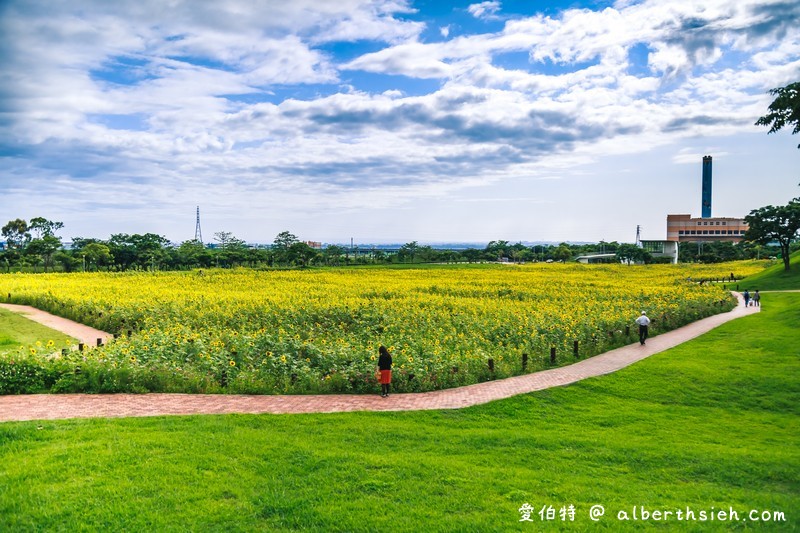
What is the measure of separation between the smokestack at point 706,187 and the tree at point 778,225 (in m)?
107

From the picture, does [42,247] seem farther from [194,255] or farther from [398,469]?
[398,469]

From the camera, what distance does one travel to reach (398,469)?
7320 millimetres

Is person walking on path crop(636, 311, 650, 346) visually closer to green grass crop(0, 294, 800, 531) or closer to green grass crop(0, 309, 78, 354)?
green grass crop(0, 294, 800, 531)

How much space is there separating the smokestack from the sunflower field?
128 metres

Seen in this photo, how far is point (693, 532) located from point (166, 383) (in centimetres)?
1124

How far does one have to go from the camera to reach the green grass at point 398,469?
239 inches

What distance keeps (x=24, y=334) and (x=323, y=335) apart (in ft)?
42.7

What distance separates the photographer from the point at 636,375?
14828mm

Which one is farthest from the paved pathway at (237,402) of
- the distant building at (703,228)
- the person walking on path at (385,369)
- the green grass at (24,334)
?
the distant building at (703,228)

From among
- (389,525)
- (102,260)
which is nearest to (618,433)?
(389,525)

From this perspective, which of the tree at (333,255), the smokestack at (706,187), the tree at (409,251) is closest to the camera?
the tree at (333,255)

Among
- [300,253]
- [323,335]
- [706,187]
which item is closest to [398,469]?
[323,335]

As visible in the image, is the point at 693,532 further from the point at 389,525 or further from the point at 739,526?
the point at 389,525

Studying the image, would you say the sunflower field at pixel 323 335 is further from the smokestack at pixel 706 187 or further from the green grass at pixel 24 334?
the smokestack at pixel 706 187
